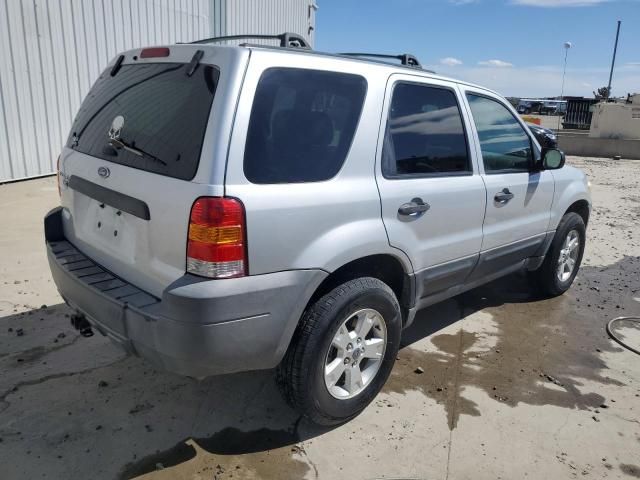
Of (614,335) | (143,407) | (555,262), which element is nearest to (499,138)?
(555,262)

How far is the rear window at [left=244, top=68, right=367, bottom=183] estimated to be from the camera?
7.63ft

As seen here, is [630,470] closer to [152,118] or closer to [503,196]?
[503,196]

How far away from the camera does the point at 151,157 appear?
2.44m

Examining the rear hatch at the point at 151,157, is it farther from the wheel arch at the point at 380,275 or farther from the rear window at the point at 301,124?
the wheel arch at the point at 380,275

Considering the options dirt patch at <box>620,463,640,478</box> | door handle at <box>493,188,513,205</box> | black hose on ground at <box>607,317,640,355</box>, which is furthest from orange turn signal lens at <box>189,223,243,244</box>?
black hose on ground at <box>607,317,640,355</box>

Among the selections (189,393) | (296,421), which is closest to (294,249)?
(296,421)

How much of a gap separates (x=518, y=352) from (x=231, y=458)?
2360 millimetres

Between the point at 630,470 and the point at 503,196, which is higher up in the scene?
the point at 503,196

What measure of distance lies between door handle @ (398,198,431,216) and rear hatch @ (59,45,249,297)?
45.4 inches

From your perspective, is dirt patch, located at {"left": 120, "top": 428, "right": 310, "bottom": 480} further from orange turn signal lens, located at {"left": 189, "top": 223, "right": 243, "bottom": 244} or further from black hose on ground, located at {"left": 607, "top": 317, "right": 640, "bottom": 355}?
black hose on ground, located at {"left": 607, "top": 317, "right": 640, "bottom": 355}

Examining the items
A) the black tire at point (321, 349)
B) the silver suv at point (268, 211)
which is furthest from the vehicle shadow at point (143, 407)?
the silver suv at point (268, 211)

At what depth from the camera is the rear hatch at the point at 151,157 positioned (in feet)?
7.36

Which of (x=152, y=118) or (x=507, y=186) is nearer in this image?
(x=152, y=118)

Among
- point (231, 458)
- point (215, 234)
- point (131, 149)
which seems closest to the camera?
point (215, 234)
